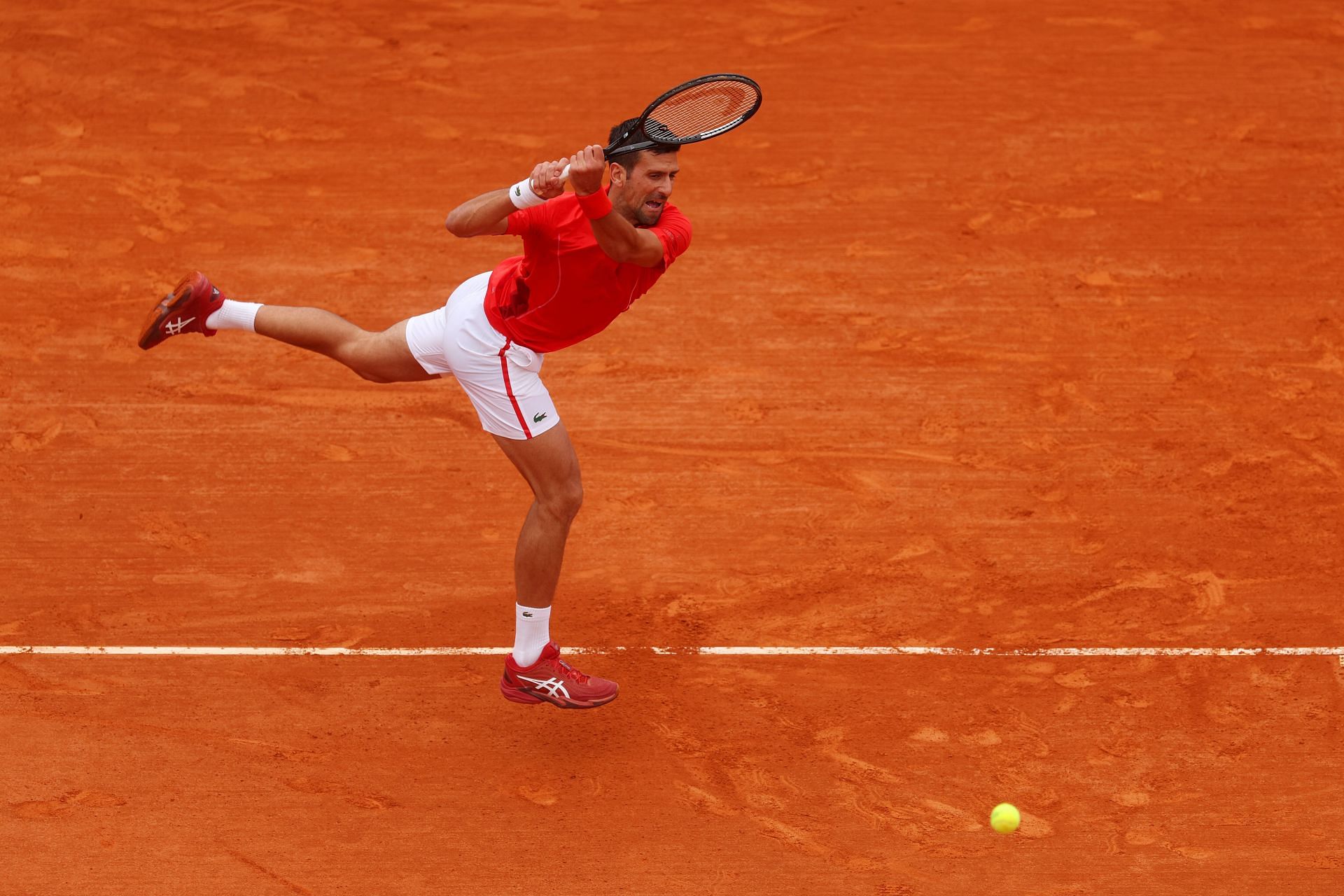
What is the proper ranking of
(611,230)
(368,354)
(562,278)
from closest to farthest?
(611,230), (562,278), (368,354)

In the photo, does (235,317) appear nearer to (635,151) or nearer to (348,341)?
(348,341)

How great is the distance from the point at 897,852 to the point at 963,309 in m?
4.21

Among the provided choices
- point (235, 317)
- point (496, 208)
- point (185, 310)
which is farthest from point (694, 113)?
point (185, 310)

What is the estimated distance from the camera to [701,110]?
6.02m

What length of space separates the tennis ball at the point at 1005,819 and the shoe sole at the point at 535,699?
168 cm

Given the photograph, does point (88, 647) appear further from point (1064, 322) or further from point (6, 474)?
point (1064, 322)

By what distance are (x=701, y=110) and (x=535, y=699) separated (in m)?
2.58

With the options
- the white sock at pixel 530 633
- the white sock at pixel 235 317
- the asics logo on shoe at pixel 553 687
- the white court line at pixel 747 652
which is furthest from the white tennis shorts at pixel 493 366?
the white court line at pixel 747 652

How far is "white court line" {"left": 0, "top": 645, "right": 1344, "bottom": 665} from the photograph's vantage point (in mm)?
6832

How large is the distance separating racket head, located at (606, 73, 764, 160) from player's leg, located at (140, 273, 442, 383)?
1.36m

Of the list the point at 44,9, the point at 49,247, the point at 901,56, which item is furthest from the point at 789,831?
the point at 44,9

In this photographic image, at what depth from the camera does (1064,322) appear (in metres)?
9.06

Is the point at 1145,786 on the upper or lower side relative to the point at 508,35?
lower

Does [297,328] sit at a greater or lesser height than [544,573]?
greater
